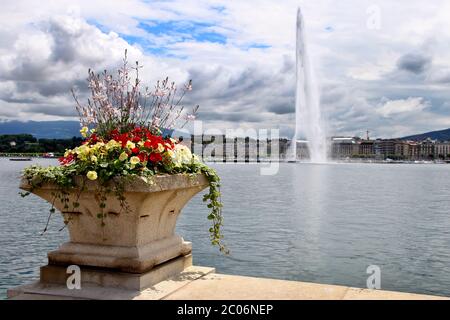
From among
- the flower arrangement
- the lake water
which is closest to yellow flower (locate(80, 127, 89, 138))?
the flower arrangement

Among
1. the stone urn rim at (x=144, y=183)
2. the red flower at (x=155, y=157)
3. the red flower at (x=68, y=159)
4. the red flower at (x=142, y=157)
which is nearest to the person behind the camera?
the stone urn rim at (x=144, y=183)

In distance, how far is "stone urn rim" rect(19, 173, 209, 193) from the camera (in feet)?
17.7

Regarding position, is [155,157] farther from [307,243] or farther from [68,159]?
[307,243]

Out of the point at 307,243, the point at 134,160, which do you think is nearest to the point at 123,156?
the point at 134,160

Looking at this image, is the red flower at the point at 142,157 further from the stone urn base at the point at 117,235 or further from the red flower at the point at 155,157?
the stone urn base at the point at 117,235

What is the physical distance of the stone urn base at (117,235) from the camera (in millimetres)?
5578

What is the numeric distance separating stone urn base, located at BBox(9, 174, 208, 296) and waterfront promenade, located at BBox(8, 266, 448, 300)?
4.9 inches

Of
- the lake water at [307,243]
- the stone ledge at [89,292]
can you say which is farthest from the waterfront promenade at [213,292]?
the lake water at [307,243]

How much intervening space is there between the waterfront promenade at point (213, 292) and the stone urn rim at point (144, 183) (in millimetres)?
973

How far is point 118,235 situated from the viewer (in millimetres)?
5766

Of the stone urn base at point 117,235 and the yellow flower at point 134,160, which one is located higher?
the yellow flower at point 134,160

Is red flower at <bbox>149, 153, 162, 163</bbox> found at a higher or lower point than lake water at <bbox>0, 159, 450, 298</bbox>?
higher

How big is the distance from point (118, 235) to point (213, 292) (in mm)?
1085

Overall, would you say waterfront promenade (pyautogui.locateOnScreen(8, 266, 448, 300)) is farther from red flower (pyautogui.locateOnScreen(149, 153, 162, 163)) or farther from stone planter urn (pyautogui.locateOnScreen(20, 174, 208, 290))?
red flower (pyautogui.locateOnScreen(149, 153, 162, 163))
